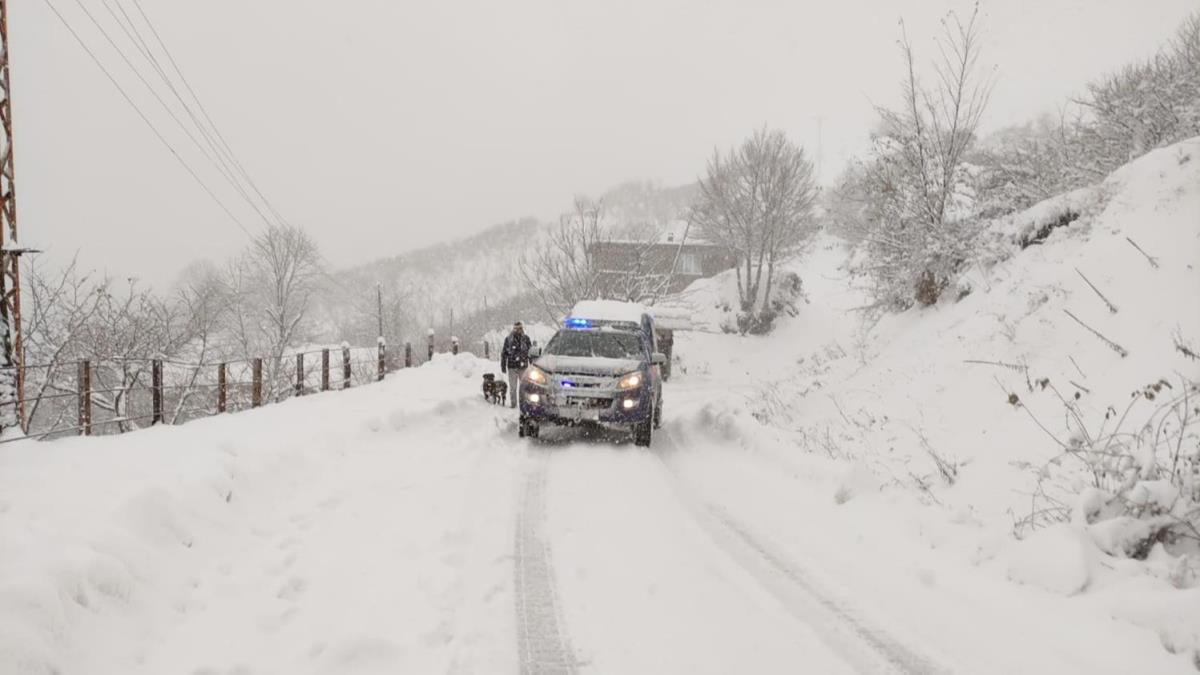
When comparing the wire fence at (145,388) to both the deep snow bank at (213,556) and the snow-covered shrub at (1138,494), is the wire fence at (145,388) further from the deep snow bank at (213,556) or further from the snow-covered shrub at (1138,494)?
the snow-covered shrub at (1138,494)

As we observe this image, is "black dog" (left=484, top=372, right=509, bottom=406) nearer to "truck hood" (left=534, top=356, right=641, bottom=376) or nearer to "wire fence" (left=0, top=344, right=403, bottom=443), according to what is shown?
"wire fence" (left=0, top=344, right=403, bottom=443)

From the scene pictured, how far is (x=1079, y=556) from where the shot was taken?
433 centimetres

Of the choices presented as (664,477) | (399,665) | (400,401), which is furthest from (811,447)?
(400,401)

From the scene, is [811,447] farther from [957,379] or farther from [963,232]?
[963,232]

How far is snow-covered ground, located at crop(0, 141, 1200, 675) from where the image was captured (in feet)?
11.9

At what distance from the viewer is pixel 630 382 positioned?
393 inches

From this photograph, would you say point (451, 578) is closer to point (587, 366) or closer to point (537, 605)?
point (537, 605)

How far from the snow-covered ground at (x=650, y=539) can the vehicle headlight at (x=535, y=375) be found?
0.99 meters

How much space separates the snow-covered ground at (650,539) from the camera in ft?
11.9

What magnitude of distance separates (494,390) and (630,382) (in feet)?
17.7

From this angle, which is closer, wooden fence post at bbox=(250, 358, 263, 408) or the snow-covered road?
the snow-covered road

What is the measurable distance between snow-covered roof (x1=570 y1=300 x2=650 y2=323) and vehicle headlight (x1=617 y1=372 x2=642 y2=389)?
5.84 meters

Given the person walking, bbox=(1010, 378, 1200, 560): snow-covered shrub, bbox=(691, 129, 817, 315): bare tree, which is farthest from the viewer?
bbox=(691, 129, 817, 315): bare tree

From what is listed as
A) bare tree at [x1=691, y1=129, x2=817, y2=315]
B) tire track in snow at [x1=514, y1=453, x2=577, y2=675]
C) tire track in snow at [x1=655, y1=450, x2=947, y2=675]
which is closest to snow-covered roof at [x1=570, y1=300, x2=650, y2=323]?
tire track in snow at [x1=514, y1=453, x2=577, y2=675]
